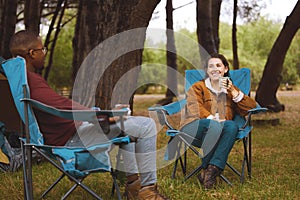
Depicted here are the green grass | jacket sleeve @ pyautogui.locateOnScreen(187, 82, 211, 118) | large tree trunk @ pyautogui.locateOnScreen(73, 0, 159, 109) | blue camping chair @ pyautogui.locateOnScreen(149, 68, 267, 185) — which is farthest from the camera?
large tree trunk @ pyautogui.locateOnScreen(73, 0, 159, 109)

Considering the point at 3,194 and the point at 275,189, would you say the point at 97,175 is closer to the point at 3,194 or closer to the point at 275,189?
the point at 3,194

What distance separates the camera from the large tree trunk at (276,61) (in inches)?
319

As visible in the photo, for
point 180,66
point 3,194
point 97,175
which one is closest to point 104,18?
point 97,175

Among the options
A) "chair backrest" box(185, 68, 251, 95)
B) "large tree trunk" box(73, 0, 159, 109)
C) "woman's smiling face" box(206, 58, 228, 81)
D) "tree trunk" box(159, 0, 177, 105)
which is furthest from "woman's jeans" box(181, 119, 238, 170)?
"tree trunk" box(159, 0, 177, 105)

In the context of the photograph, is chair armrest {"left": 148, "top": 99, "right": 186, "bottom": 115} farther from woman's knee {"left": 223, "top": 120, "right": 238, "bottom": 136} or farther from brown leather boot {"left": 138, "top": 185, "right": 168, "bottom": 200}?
brown leather boot {"left": 138, "top": 185, "right": 168, "bottom": 200}

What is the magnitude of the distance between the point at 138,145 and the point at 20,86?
66 centimetres

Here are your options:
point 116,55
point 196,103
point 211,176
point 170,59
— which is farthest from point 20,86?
point 170,59

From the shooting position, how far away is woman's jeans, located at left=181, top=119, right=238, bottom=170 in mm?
3201

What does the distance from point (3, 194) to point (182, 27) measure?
21728 millimetres

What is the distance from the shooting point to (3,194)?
10.2ft

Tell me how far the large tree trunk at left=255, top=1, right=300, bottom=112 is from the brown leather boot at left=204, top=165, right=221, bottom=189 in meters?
5.29

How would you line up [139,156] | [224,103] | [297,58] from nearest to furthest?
1. [139,156]
2. [224,103]
3. [297,58]

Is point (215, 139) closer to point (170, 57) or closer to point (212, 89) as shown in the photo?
point (212, 89)

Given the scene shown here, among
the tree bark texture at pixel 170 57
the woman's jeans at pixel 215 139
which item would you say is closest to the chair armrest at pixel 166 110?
the woman's jeans at pixel 215 139
